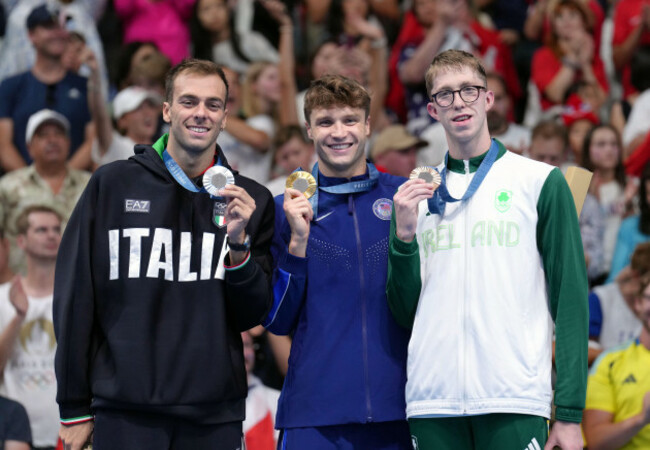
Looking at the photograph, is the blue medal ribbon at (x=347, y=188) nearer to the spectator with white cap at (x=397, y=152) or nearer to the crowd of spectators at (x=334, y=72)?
the crowd of spectators at (x=334, y=72)

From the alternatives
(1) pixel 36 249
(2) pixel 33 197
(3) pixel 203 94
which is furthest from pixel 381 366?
(2) pixel 33 197

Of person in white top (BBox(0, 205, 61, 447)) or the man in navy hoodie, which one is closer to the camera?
the man in navy hoodie

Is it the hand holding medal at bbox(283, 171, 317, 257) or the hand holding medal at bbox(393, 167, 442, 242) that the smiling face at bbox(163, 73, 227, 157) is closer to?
the hand holding medal at bbox(283, 171, 317, 257)

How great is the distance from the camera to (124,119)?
7758 millimetres

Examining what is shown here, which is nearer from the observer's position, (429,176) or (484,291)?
(484,291)

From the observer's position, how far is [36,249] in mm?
6723

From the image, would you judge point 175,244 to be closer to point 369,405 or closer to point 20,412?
point 369,405

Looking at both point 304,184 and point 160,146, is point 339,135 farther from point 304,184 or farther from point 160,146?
point 160,146

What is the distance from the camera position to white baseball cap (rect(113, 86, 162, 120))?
7645mm

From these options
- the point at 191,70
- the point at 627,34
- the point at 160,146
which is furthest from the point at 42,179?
the point at 627,34

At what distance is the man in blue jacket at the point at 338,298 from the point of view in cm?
396

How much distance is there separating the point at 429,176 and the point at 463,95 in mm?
362

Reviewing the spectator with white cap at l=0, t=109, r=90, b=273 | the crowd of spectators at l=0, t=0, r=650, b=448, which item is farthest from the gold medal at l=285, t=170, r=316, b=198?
the spectator with white cap at l=0, t=109, r=90, b=273

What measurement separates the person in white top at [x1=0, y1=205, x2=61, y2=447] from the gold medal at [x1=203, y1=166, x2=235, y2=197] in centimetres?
304
